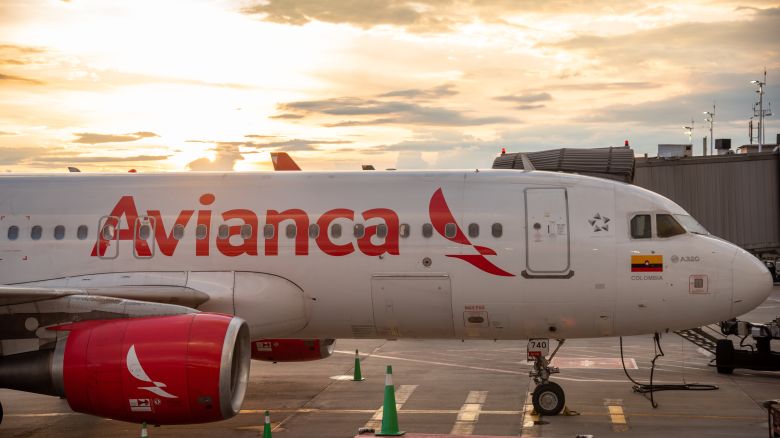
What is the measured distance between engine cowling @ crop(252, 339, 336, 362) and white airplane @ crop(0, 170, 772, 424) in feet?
8.32

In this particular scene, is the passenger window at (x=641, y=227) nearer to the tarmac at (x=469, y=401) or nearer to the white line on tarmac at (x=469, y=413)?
the tarmac at (x=469, y=401)

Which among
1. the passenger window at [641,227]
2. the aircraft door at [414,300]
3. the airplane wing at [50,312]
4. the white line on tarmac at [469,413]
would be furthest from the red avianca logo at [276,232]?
the white line on tarmac at [469,413]

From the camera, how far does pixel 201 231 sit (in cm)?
1798

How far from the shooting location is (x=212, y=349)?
14391mm

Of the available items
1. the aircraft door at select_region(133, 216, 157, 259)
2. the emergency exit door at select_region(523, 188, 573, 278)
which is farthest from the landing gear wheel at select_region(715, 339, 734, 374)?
the aircraft door at select_region(133, 216, 157, 259)

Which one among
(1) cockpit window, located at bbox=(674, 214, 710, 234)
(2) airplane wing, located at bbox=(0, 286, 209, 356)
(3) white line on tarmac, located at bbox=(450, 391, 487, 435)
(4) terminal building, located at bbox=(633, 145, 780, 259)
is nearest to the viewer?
(2) airplane wing, located at bbox=(0, 286, 209, 356)

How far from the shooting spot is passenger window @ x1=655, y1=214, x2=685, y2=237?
56.8ft

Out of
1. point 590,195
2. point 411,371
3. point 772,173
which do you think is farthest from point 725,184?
point 590,195

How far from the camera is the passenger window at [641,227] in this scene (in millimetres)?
17297

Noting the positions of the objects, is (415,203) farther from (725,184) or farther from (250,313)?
(725,184)

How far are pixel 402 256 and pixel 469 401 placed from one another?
391cm

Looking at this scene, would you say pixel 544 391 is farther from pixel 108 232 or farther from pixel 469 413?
pixel 108 232

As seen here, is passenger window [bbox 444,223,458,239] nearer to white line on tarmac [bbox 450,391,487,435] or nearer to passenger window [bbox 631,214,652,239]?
passenger window [bbox 631,214,652,239]

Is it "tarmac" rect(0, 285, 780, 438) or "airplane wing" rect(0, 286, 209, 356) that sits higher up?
"airplane wing" rect(0, 286, 209, 356)
